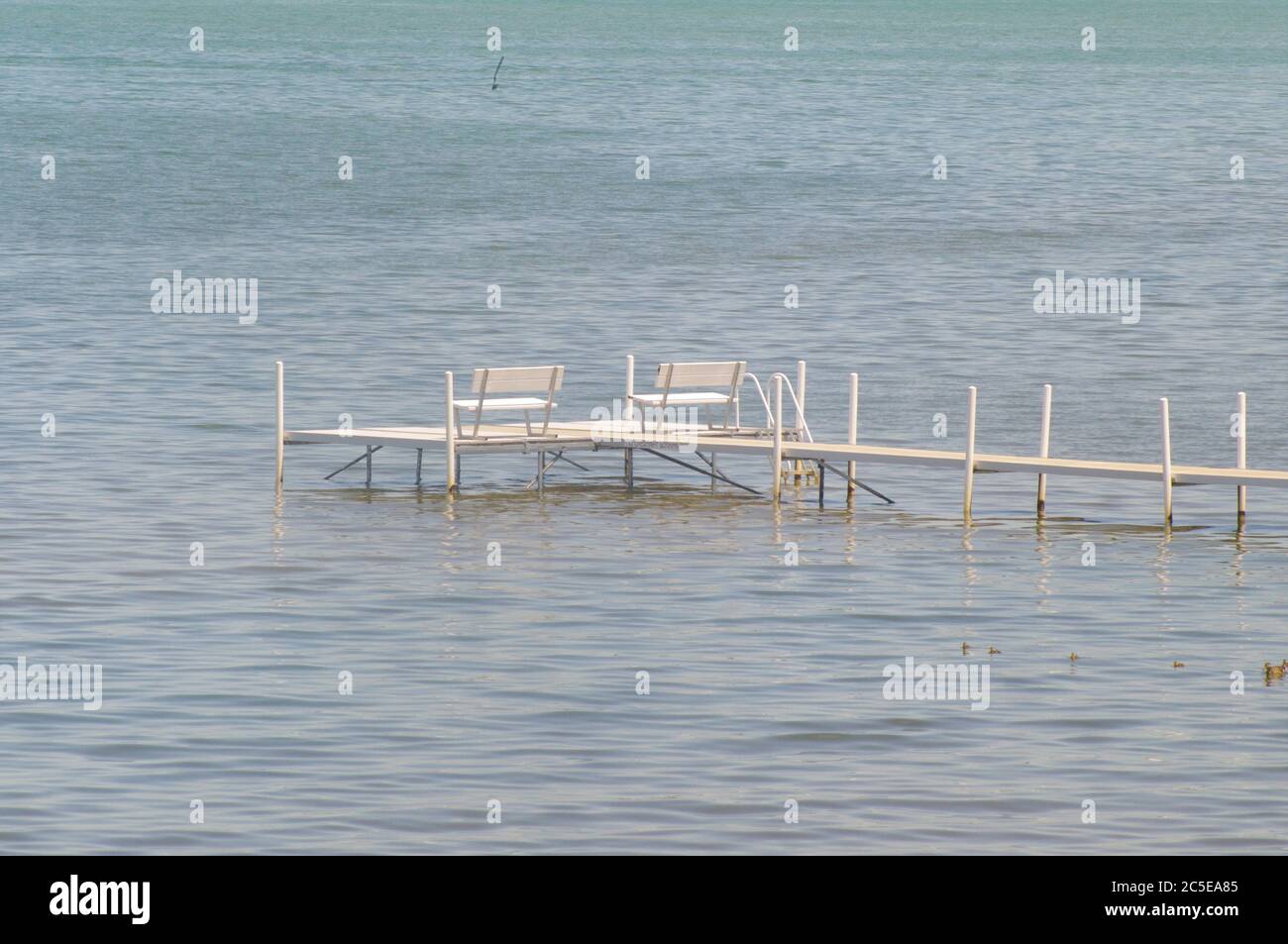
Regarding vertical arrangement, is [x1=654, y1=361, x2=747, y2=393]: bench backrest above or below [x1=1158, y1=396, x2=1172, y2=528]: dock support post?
above

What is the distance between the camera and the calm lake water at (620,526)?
15.1 m

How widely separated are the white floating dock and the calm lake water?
25.6 inches

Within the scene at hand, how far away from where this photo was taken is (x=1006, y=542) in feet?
81.1

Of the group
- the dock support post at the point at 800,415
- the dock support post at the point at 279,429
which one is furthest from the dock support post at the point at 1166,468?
the dock support post at the point at 279,429

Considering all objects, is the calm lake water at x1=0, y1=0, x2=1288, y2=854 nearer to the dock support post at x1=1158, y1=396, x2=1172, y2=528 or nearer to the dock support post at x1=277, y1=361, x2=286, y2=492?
the dock support post at x1=1158, y1=396, x2=1172, y2=528

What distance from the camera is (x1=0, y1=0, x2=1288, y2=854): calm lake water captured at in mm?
15102

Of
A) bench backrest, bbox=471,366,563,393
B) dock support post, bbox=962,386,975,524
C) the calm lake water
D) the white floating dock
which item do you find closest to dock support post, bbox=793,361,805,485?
the white floating dock

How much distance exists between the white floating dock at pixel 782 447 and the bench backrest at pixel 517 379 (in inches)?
15.4

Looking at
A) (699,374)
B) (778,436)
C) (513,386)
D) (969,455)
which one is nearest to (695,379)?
(699,374)

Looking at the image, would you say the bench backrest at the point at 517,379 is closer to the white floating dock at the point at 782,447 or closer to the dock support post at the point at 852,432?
the white floating dock at the point at 782,447

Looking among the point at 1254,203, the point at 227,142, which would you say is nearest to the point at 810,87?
the point at 227,142

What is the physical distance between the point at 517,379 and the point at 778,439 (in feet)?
9.45
